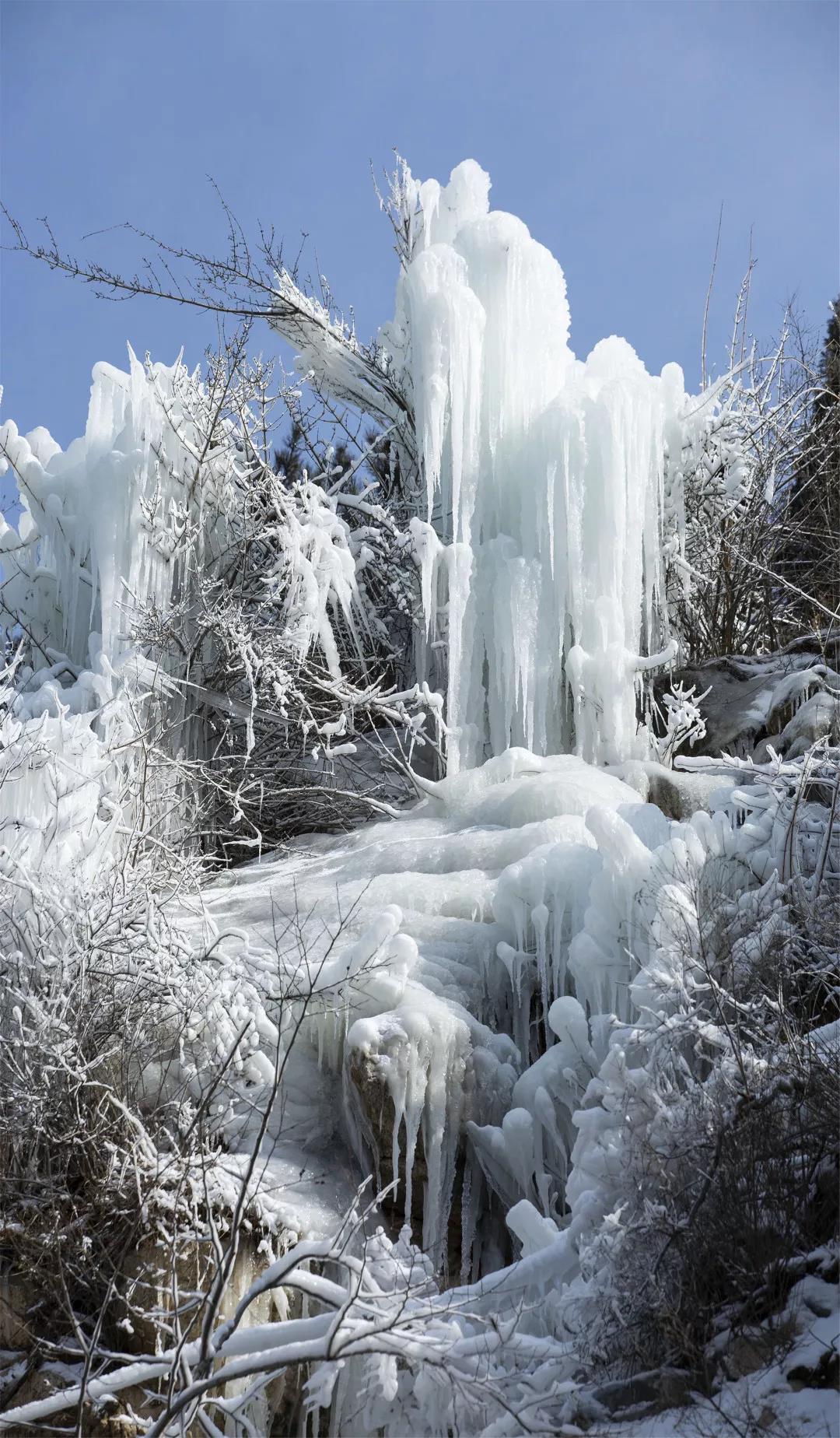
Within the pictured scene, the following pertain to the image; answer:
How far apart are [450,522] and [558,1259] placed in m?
6.90

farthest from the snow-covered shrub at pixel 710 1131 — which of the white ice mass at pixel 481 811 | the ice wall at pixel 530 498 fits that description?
the ice wall at pixel 530 498

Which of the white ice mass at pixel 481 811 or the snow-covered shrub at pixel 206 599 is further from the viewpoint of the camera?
the snow-covered shrub at pixel 206 599

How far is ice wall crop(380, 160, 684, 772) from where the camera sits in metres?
9.94

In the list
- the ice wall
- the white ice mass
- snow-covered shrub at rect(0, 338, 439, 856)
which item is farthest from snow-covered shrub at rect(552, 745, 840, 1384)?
snow-covered shrub at rect(0, 338, 439, 856)

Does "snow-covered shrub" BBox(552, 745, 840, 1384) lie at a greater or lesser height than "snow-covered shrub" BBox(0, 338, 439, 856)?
lesser

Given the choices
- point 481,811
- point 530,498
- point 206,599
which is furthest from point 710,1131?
point 206,599

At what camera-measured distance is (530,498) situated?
10.3 meters

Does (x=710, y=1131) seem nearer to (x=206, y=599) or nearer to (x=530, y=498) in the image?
(x=530, y=498)

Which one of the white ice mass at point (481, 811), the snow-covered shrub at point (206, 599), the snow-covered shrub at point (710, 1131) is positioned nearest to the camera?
the snow-covered shrub at point (710, 1131)

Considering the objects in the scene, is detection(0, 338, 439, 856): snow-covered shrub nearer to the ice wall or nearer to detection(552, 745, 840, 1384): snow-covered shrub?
the ice wall

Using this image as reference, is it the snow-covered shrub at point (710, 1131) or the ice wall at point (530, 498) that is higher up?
the ice wall at point (530, 498)

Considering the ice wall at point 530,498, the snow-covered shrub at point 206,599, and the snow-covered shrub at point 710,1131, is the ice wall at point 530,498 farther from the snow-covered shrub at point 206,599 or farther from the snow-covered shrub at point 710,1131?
the snow-covered shrub at point 710,1131

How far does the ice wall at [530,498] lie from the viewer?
9.94 m

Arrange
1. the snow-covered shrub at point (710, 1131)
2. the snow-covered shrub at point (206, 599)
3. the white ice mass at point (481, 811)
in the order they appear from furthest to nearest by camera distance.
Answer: the snow-covered shrub at point (206, 599), the white ice mass at point (481, 811), the snow-covered shrub at point (710, 1131)
